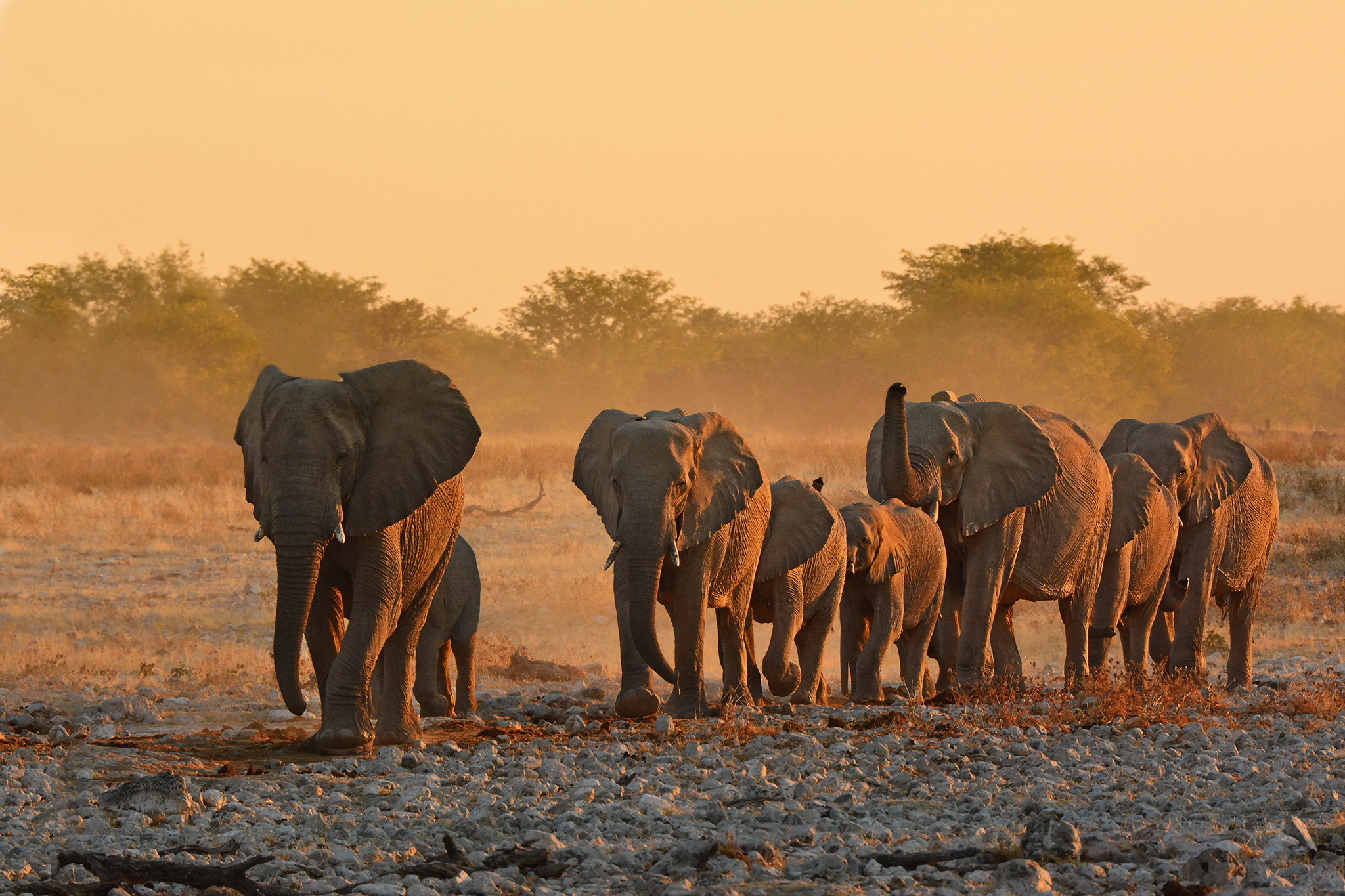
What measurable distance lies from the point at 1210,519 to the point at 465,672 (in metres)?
7.78

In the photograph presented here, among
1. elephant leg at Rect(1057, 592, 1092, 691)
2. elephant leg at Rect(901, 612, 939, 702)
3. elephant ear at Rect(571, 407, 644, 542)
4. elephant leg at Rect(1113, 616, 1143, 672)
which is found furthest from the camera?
elephant leg at Rect(1113, 616, 1143, 672)

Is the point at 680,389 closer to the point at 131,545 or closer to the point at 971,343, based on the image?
the point at 971,343

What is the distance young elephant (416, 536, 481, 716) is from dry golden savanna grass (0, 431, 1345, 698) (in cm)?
194

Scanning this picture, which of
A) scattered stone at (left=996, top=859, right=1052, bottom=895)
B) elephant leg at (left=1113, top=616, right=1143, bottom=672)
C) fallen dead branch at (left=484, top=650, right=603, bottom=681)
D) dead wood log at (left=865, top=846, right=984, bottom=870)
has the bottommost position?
fallen dead branch at (left=484, top=650, right=603, bottom=681)

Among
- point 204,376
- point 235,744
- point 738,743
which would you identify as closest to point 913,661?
point 738,743

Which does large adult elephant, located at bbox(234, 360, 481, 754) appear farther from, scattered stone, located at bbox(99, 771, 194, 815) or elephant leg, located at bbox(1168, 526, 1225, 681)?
elephant leg, located at bbox(1168, 526, 1225, 681)

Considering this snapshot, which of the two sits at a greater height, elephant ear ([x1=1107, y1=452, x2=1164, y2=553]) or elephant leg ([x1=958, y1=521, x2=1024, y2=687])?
elephant ear ([x1=1107, y1=452, x2=1164, y2=553])

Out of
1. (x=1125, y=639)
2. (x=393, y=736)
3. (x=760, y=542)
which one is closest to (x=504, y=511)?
(x=1125, y=639)

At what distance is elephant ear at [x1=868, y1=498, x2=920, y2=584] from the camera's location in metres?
13.1

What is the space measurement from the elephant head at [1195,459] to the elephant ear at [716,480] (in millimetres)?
5273

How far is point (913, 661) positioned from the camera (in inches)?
559

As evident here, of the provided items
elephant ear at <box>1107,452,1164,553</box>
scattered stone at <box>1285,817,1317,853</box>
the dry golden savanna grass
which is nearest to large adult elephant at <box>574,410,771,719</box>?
elephant ear at <box>1107,452,1164,553</box>

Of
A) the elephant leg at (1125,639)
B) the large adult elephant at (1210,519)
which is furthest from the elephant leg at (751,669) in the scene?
the large adult elephant at (1210,519)

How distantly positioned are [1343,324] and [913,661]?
86944mm
